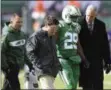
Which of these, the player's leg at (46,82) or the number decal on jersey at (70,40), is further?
the number decal on jersey at (70,40)

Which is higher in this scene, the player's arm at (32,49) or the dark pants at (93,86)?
→ the player's arm at (32,49)

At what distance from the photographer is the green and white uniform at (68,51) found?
1318 centimetres

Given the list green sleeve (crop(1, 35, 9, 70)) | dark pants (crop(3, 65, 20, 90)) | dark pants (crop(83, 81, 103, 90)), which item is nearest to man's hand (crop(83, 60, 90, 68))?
dark pants (crop(83, 81, 103, 90))

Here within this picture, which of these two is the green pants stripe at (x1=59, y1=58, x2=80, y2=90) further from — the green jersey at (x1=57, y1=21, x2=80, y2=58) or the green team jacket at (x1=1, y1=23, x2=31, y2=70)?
the green team jacket at (x1=1, y1=23, x2=31, y2=70)

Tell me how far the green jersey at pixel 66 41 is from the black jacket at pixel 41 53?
121cm

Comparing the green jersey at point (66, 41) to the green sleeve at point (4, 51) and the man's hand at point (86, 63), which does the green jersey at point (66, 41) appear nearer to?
the man's hand at point (86, 63)

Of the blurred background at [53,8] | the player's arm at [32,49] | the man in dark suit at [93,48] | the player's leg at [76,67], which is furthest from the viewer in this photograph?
the blurred background at [53,8]

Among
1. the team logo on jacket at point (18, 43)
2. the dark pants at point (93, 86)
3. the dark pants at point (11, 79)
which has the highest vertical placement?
the team logo on jacket at point (18, 43)

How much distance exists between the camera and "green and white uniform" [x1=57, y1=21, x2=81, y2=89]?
13.2 m

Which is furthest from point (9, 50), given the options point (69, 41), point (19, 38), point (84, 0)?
point (84, 0)

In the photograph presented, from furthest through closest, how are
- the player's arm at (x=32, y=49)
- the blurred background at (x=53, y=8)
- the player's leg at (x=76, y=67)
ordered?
the blurred background at (x=53, y=8)
the player's leg at (x=76, y=67)
the player's arm at (x=32, y=49)

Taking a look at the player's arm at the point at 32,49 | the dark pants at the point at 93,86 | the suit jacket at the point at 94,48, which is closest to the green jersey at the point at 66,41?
the suit jacket at the point at 94,48

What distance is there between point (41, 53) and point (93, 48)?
6.91ft

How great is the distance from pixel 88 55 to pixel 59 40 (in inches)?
34.7
